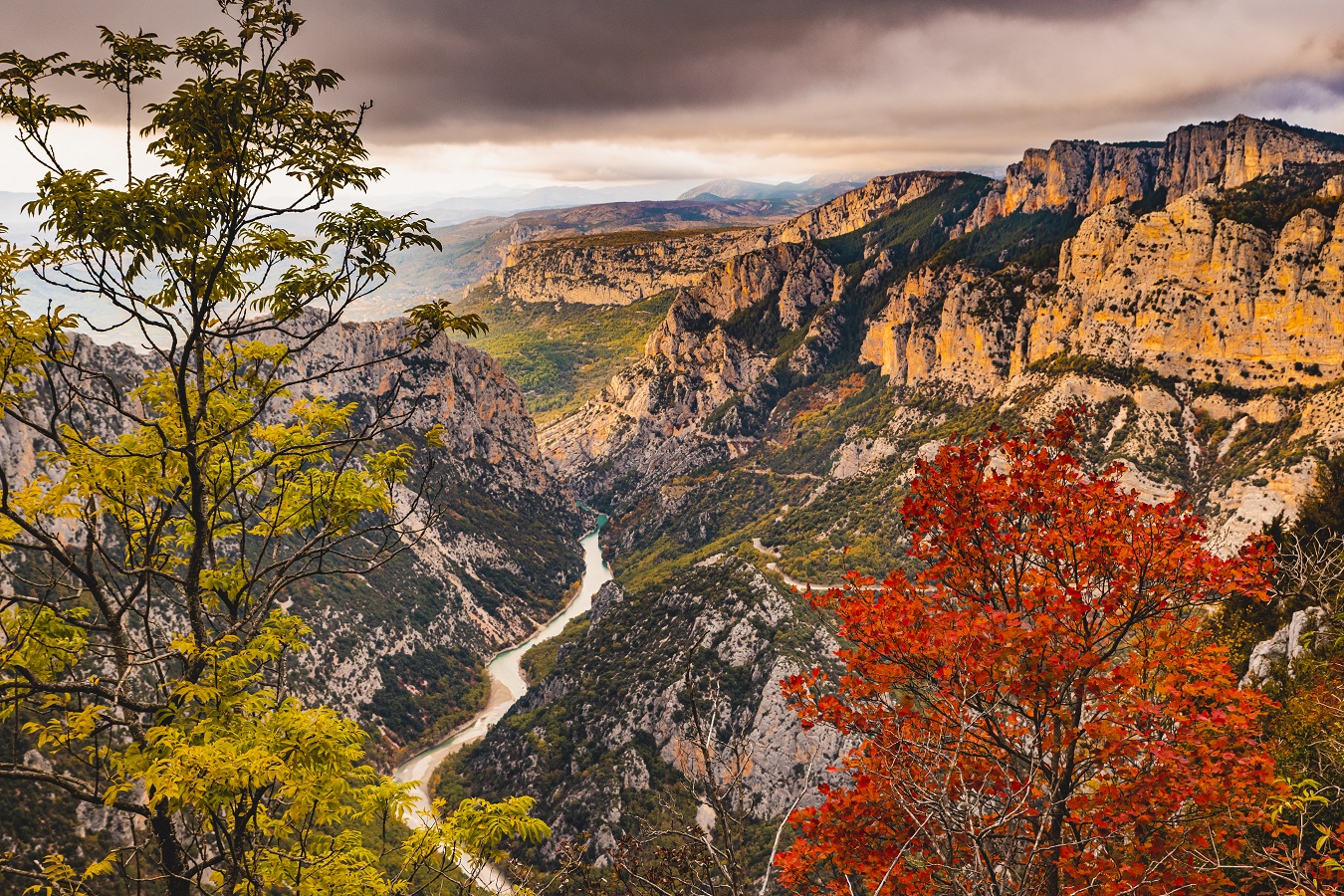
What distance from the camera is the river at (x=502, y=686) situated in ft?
295

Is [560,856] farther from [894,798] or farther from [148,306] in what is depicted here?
[148,306]

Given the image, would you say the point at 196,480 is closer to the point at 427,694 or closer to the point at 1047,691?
the point at 1047,691

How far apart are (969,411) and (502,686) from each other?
79.6 m

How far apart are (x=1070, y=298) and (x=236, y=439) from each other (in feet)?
315

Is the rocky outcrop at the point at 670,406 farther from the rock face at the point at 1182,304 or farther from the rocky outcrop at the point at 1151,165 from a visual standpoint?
the rock face at the point at 1182,304

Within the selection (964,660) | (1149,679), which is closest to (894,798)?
(964,660)

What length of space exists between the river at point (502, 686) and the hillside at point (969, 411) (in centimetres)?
559

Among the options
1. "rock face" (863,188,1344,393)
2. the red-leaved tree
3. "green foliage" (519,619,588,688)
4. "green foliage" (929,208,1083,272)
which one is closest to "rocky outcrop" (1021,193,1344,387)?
"rock face" (863,188,1344,393)

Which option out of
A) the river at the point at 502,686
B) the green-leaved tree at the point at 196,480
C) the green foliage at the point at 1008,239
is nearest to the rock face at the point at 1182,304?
the green foliage at the point at 1008,239

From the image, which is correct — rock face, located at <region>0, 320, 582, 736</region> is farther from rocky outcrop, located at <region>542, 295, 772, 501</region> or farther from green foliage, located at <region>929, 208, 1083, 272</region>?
green foliage, located at <region>929, 208, 1083, 272</region>

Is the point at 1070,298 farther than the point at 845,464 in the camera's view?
No

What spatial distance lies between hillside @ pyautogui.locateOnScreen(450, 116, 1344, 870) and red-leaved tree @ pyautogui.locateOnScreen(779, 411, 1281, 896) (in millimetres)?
9470

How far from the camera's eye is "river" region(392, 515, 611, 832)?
8981 cm

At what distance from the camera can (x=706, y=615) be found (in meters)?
75.6
